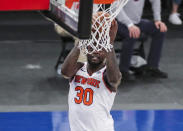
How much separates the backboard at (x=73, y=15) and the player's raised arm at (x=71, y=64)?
46 cm

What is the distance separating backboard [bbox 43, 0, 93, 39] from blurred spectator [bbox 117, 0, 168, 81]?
126 inches

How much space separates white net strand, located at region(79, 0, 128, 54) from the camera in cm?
246

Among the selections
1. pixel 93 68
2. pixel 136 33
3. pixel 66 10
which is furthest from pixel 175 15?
pixel 66 10

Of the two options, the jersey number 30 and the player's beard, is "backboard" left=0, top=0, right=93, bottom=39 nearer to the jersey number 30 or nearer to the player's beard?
the player's beard

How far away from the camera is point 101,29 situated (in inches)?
97.7

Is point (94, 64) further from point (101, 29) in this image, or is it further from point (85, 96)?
point (101, 29)

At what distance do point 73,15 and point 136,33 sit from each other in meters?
3.39

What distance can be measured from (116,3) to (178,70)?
11.8ft

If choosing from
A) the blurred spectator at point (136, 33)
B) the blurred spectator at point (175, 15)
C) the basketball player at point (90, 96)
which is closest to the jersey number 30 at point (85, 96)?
the basketball player at point (90, 96)

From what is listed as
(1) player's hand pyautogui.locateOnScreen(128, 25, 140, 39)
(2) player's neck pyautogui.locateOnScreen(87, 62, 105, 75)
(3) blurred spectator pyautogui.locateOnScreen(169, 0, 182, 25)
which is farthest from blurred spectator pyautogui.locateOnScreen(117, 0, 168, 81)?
(3) blurred spectator pyautogui.locateOnScreen(169, 0, 182, 25)

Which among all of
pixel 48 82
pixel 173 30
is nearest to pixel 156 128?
pixel 48 82

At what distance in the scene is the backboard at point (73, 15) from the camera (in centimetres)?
190

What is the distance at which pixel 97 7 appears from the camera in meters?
2.50

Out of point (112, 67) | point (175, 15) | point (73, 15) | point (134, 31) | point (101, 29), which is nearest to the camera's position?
point (73, 15)
